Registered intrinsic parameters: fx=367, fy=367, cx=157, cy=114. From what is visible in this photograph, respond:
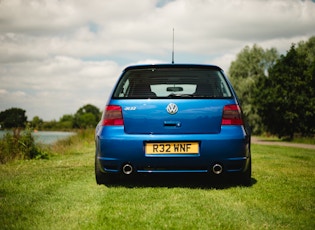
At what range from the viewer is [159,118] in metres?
4.95

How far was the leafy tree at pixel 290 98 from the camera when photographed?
3391 cm

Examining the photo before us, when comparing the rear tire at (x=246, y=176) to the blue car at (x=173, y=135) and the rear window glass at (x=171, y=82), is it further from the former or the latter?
the rear window glass at (x=171, y=82)

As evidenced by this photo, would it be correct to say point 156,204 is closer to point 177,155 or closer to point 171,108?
point 177,155

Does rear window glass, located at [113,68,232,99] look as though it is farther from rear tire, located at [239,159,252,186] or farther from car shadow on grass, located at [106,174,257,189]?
car shadow on grass, located at [106,174,257,189]

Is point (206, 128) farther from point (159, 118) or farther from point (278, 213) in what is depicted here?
point (278, 213)

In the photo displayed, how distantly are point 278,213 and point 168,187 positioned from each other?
1.86m

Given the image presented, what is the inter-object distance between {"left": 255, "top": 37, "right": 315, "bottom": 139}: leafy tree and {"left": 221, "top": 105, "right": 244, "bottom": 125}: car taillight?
30463mm

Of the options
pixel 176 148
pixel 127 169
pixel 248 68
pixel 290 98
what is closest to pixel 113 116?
pixel 127 169

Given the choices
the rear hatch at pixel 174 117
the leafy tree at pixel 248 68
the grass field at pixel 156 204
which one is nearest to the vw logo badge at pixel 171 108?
the rear hatch at pixel 174 117

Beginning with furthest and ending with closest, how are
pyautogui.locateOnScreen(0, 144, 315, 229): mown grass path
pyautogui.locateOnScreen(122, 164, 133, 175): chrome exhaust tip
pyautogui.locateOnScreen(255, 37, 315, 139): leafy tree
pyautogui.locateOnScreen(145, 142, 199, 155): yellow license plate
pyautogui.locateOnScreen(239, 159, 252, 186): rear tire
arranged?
pyautogui.locateOnScreen(255, 37, 315, 139): leafy tree < pyautogui.locateOnScreen(239, 159, 252, 186): rear tire < pyautogui.locateOnScreen(122, 164, 133, 175): chrome exhaust tip < pyautogui.locateOnScreen(145, 142, 199, 155): yellow license plate < pyautogui.locateOnScreen(0, 144, 315, 229): mown grass path

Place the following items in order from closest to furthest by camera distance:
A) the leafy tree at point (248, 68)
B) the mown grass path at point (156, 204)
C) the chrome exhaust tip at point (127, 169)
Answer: the mown grass path at point (156, 204) → the chrome exhaust tip at point (127, 169) → the leafy tree at point (248, 68)

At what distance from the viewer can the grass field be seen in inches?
138

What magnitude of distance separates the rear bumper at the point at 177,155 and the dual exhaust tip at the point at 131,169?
28 millimetres

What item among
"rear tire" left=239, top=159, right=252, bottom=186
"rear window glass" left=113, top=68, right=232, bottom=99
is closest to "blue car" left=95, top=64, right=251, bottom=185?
"rear window glass" left=113, top=68, right=232, bottom=99
